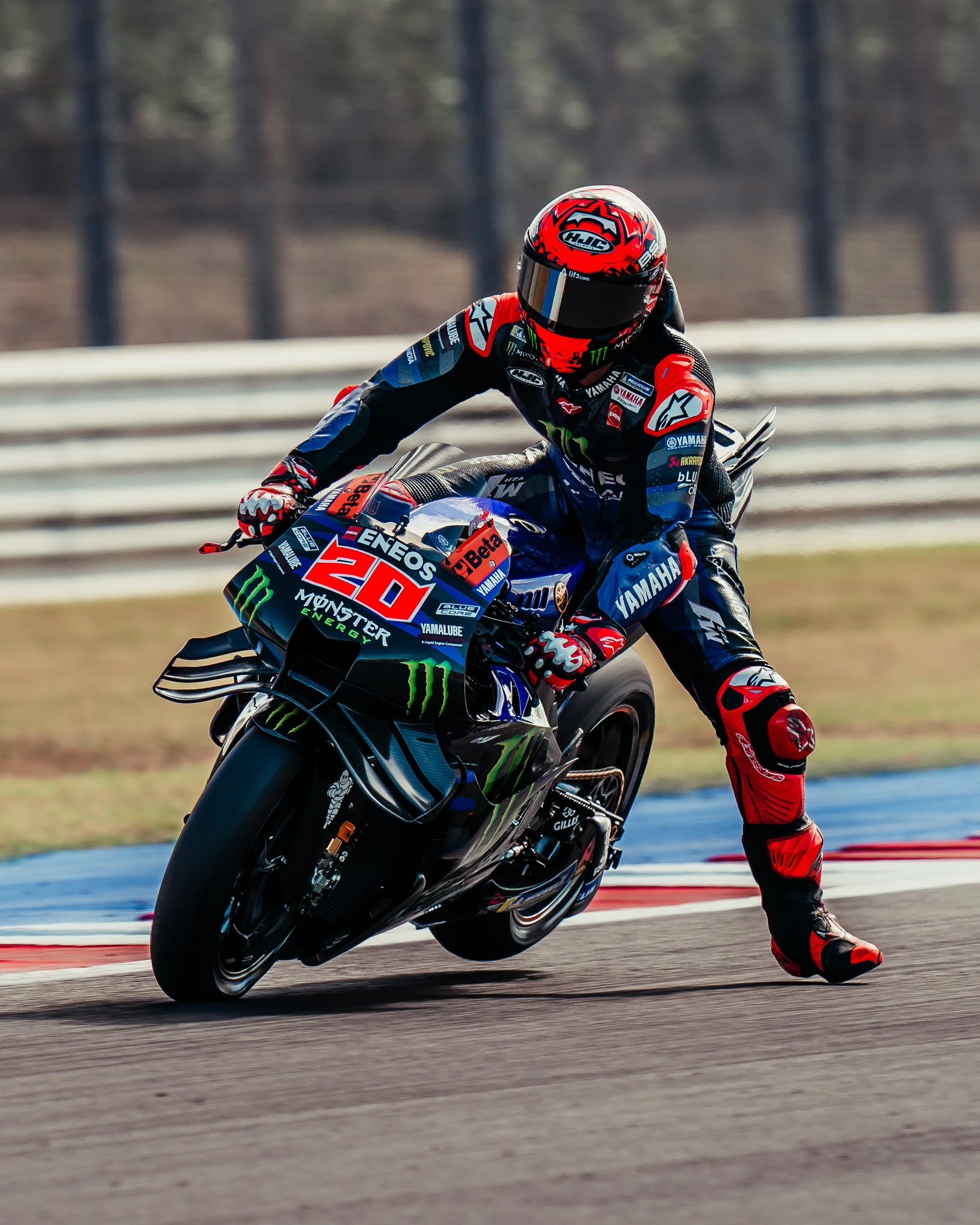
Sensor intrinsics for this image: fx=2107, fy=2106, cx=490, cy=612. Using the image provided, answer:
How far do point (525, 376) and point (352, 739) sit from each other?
128cm

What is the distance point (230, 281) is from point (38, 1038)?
274 inches

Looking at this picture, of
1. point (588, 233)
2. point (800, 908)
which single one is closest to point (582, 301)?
point (588, 233)

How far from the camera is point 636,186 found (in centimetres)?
1130

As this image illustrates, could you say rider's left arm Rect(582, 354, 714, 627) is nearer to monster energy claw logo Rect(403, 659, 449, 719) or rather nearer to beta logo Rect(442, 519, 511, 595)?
beta logo Rect(442, 519, 511, 595)

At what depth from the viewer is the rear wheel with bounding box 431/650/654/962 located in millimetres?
5262

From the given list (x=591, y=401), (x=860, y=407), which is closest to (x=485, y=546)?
(x=591, y=401)

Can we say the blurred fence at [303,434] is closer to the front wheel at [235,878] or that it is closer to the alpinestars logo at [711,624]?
the alpinestars logo at [711,624]

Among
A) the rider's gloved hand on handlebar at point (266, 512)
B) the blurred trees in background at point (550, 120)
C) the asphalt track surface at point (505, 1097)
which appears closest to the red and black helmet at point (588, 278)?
the rider's gloved hand on handlebar at point (266, 512)

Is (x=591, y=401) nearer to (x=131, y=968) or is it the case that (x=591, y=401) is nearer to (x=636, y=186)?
(x=131, y=968)

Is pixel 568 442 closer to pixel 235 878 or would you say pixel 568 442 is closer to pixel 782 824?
pixel 782 824

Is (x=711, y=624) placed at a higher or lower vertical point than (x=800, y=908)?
higher

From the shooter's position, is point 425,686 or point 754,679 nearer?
point 425,686

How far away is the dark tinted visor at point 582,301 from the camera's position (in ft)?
16.1

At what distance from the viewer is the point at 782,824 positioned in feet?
17.2
